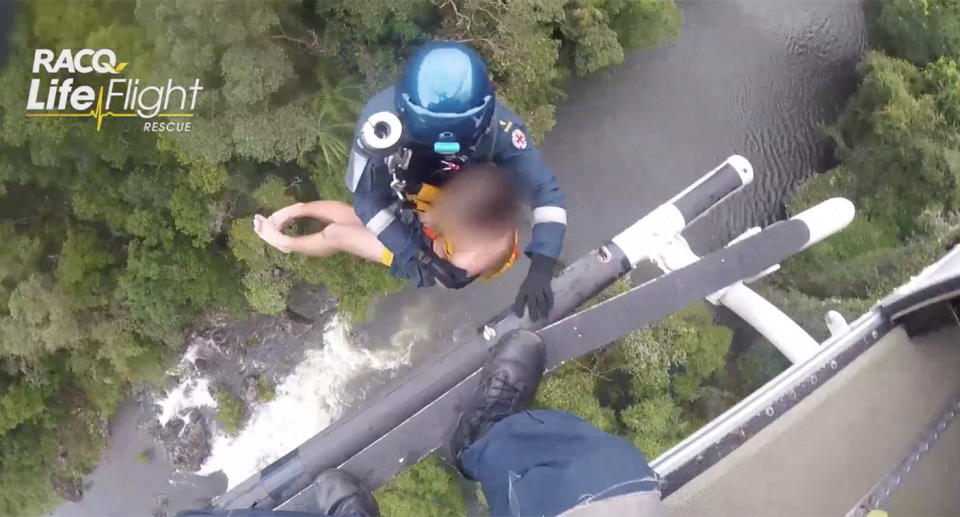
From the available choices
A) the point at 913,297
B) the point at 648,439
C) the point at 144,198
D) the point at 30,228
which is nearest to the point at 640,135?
the point at 648,439

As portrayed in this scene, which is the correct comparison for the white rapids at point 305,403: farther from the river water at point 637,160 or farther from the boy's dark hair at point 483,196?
the boy's dark hair at point 483,196

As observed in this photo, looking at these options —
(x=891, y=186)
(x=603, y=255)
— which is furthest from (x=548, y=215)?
(x=891, y=186)

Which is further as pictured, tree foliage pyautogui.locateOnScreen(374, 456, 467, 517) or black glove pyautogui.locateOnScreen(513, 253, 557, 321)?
tree foliage pyautogui.locateOnScreen(374, 456, 467, 517)

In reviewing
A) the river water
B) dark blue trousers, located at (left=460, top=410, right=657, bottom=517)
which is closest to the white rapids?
the river water

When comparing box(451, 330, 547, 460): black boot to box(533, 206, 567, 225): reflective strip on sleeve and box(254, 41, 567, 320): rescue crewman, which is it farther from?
box(533, 206, 567, 225): reflective strip on sleeve

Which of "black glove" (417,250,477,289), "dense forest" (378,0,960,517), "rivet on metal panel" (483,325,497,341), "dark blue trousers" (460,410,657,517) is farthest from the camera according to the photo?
"dense forest" (378,0,960,517)
